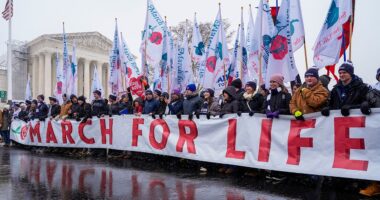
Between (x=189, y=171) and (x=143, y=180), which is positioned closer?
(x=143, y=180)

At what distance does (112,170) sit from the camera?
8.40 m

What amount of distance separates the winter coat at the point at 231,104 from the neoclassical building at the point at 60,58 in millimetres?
49317

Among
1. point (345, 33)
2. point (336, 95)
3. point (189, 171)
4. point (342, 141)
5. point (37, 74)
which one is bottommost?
point (189, 171)

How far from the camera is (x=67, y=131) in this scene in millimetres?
12047

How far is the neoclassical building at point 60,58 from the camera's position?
57.0 m

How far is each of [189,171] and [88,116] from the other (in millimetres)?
4525

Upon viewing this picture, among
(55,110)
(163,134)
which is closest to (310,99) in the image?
(163,134)

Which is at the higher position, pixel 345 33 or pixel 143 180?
pixel 345 33

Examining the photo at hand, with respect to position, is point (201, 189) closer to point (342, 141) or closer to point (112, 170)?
point (342, 141)

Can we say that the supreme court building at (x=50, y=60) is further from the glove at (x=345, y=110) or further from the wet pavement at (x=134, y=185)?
the glove at (x=345, y=110)

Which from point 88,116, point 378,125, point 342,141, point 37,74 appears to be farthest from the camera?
point 37,74

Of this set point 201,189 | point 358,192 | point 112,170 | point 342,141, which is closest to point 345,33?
point 342,141

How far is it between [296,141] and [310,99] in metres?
0.73

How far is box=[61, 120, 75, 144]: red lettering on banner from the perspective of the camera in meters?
11.9
